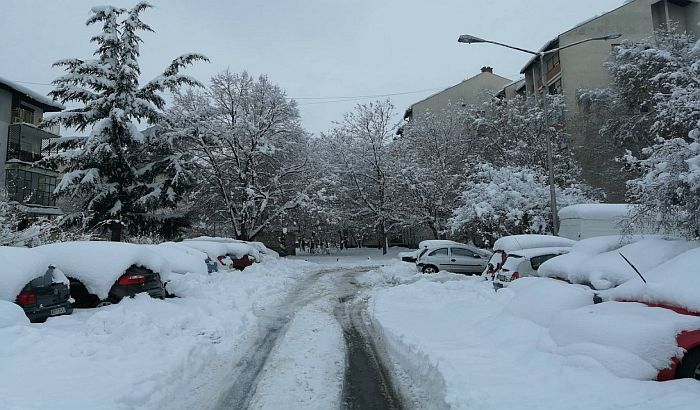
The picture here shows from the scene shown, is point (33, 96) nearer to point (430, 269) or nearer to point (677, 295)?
point (430, 269)

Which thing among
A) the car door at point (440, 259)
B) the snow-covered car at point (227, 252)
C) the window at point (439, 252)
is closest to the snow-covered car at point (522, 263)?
the car door at point (440, 259)

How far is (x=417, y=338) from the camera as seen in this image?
761 cm

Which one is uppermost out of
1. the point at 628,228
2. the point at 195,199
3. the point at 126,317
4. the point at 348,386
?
the point at 195,199

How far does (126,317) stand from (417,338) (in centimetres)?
455

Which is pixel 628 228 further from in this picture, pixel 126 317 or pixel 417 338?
pixel 126 317

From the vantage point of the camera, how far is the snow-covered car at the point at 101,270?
9102 millimetres

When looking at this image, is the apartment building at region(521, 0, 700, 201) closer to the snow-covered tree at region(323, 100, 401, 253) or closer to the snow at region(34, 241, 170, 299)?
the snow-covered tree at region(323, 100, 401, 253)

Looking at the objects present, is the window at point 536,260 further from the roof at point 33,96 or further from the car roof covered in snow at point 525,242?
the roof at point 33,96

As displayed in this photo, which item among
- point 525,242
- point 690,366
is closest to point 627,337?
point 690,366

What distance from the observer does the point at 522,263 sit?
12.1 metres

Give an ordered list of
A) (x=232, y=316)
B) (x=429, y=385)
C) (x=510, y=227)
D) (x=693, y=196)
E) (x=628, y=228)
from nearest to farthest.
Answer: (x=429, y=385), (x=693, y=196), (x=628, y=228), (x=232, y=316), (x=510, y=227)

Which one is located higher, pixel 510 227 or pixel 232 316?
pixel 510 227

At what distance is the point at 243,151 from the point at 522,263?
24.0 m

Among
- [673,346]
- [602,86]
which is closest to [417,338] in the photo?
[673,346]
